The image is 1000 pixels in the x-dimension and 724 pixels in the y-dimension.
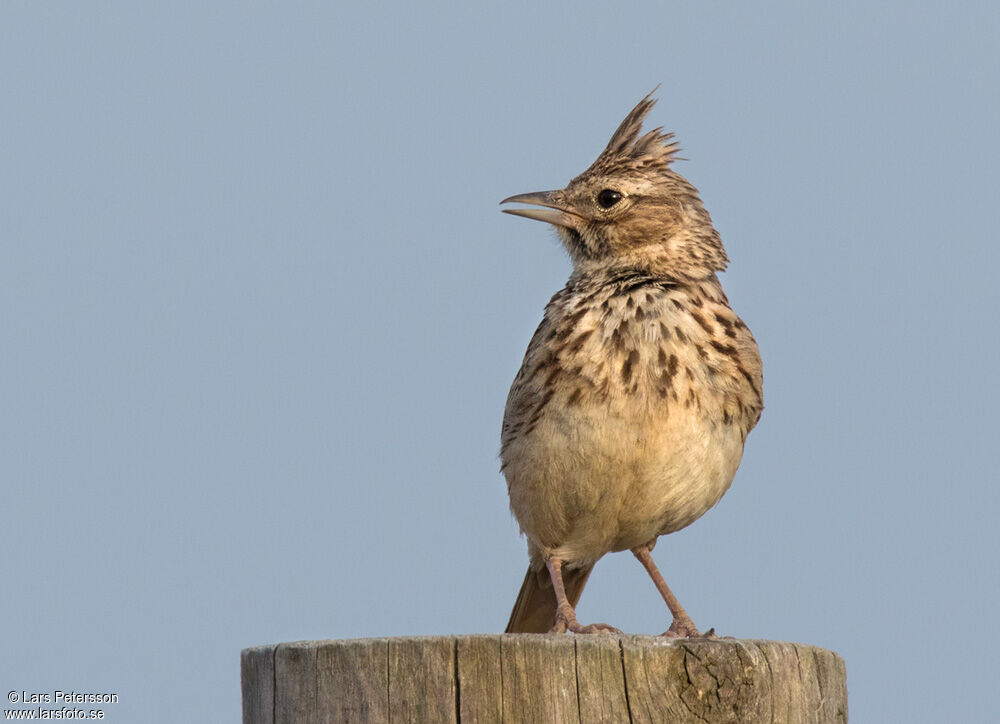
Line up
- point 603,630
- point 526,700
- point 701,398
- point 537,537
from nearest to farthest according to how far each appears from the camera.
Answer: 1. point 526,700
2. point 603,630
3. point 701,398
4. point 537,537

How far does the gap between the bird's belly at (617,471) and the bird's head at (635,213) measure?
941 millimetres

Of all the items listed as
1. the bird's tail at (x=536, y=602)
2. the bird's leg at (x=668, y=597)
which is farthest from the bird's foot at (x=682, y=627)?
the bird's tail at (x=536, y=602)

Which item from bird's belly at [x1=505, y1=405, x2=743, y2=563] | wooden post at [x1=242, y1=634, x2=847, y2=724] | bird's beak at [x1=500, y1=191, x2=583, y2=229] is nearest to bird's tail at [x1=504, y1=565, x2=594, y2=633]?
bird's belly at [x1=505, y1=405, x2=743, y2=563]

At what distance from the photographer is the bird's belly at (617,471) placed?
18.9ft

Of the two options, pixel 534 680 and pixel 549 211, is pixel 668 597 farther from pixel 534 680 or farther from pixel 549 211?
pixel 534 680

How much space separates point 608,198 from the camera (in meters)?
6.71

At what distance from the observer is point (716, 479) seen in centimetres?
600

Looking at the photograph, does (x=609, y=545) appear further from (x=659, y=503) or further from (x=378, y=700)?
(x=378, y=700)

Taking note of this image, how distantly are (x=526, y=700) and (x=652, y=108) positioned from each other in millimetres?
3984

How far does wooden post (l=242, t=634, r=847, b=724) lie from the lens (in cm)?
372

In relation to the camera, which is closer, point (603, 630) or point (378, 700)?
point (378, 700)

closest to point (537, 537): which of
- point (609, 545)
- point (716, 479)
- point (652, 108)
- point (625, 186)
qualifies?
point (609, 545)

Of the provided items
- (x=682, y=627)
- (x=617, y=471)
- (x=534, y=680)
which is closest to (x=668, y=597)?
(x=682, y=627)

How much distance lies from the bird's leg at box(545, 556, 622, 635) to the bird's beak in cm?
171
